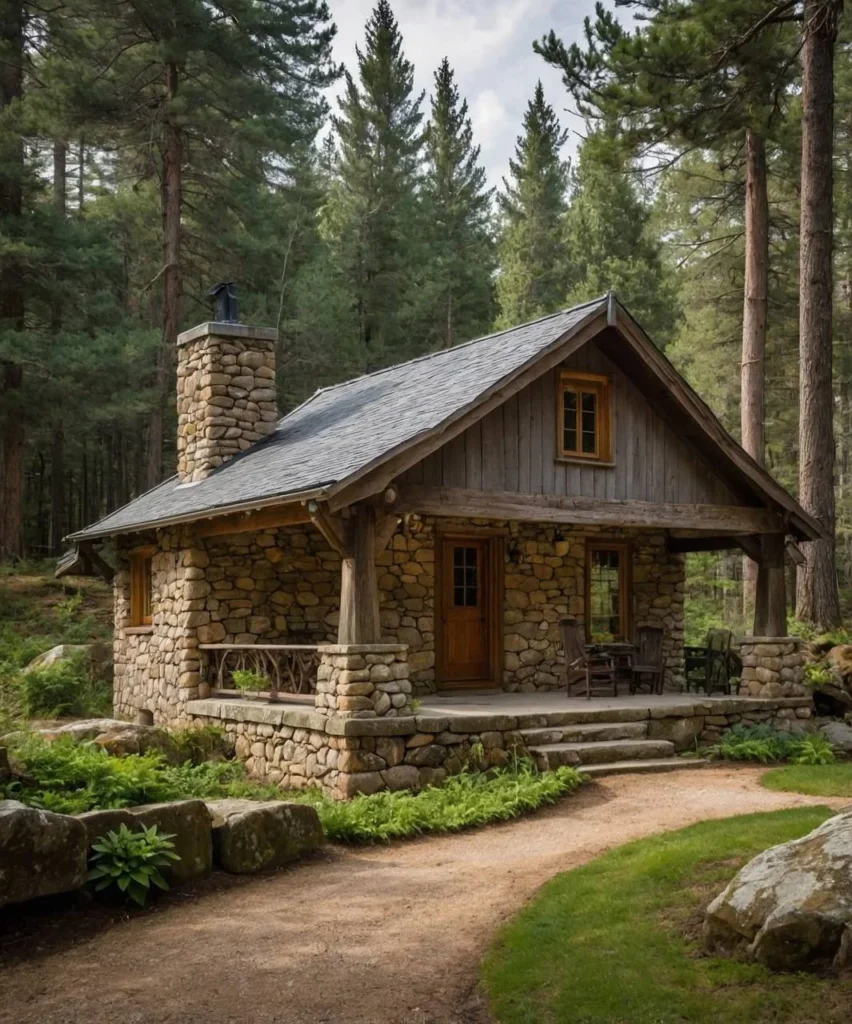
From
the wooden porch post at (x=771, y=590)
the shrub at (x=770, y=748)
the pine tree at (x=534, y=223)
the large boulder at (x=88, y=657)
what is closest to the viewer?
Answer: the shrub at (x=770, y=748)

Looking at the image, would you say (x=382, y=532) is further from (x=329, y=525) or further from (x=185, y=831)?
(x=185, y=831)

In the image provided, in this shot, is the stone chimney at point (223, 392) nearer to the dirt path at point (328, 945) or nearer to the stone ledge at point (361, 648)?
the stone ledge at point (361, 648)

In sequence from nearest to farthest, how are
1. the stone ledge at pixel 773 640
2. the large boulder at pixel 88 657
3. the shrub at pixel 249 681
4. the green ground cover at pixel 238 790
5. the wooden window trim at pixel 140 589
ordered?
the green ground cover at pixel 238 790 → the shrub at pixel 249 681 → the stone ledge at pixel 773 640 → the wooden window trim at pixel 140 589 → the large boulder at pixel 88 657

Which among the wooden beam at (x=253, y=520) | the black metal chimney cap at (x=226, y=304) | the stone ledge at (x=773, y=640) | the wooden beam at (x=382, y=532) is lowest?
the stone ledge at (x=773, y=640)

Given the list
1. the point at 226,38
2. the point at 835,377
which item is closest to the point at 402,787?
the point at 226,38

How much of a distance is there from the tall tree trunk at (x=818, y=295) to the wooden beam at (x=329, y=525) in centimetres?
828

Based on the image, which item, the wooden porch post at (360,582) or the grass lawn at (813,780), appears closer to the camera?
the grass lawn at (813,780)

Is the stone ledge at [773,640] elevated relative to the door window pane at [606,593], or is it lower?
lower

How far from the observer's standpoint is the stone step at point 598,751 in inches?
423

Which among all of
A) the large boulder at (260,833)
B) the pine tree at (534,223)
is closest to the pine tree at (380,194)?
the pine tree at (534,223)

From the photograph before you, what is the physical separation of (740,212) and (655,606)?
16310mm

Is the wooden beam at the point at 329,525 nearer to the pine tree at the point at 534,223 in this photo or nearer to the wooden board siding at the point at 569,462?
the wooden board siding at the point at 569,462

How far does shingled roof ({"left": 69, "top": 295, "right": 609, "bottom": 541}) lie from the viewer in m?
10.7

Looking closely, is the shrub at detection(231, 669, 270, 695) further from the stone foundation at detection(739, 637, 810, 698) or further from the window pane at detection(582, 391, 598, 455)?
the stone foundation at detection(739, 637, 810, 698)
